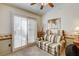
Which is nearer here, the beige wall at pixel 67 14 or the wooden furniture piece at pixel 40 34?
the beige wall at pixel 67 14

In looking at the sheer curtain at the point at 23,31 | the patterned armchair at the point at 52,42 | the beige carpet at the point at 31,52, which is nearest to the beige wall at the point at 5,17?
the sheer curtain at the point at 23,31

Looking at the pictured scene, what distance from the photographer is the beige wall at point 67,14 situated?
5.13 ft

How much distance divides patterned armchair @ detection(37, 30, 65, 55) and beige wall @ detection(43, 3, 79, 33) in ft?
0.44

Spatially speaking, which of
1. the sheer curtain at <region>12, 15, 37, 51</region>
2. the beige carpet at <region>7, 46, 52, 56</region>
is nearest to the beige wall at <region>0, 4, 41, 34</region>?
the sheer curtain at <region>12, 15, 37, 51</region>

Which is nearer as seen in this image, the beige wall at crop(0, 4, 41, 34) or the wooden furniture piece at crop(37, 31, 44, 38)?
the beige wall at crop(0, 4, 41, 34)

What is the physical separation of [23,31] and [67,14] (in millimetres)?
739

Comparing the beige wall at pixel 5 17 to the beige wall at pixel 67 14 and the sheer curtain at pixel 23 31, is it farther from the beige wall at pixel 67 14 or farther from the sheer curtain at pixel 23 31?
the beige wall at pixel 67 14

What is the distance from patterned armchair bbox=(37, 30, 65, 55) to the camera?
5.23 feet

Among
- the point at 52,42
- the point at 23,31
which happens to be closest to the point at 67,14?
the point at 52,42

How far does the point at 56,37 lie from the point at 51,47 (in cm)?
17

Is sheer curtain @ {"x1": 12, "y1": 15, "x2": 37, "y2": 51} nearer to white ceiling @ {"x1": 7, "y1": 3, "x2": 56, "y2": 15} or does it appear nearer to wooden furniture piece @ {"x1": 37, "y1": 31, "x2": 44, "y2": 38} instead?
wooden furniture piece @ {"x1": 37, "y1": 31, "x2": 44, "y2": 38}

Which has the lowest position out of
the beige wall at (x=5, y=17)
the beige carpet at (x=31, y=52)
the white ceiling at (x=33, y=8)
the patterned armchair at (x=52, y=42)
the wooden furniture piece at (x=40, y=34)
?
the beige carpet at (x=31, y=52)

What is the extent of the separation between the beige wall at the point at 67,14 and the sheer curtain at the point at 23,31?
0.32 meters

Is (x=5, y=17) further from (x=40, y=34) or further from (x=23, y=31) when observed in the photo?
(x=40, y=34)
